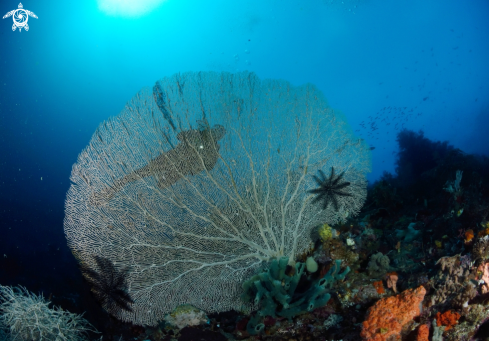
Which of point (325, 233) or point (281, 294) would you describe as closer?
point (281, 294)

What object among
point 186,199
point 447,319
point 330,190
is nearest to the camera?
point 447,319

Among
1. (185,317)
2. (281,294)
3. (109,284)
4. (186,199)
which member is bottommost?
(185,317)

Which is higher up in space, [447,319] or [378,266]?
[378,266]

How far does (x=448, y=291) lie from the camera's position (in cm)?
267

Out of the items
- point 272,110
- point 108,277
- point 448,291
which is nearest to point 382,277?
point 448,291

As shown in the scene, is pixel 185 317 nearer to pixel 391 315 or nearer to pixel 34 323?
pixel 34 323

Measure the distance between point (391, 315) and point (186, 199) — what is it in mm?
2982

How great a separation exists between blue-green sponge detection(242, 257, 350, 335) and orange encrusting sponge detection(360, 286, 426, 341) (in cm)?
51

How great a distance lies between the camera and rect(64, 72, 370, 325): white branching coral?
3732 millimetres

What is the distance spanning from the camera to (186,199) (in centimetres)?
375

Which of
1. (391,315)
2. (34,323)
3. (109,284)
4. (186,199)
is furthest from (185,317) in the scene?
(391,315)

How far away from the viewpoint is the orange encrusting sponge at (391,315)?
249 cm

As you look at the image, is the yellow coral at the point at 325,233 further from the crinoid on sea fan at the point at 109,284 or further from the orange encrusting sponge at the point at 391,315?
the crinoid on sea fan at the point at 109,284

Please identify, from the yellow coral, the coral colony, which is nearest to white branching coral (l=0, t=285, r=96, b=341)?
the coral colony
